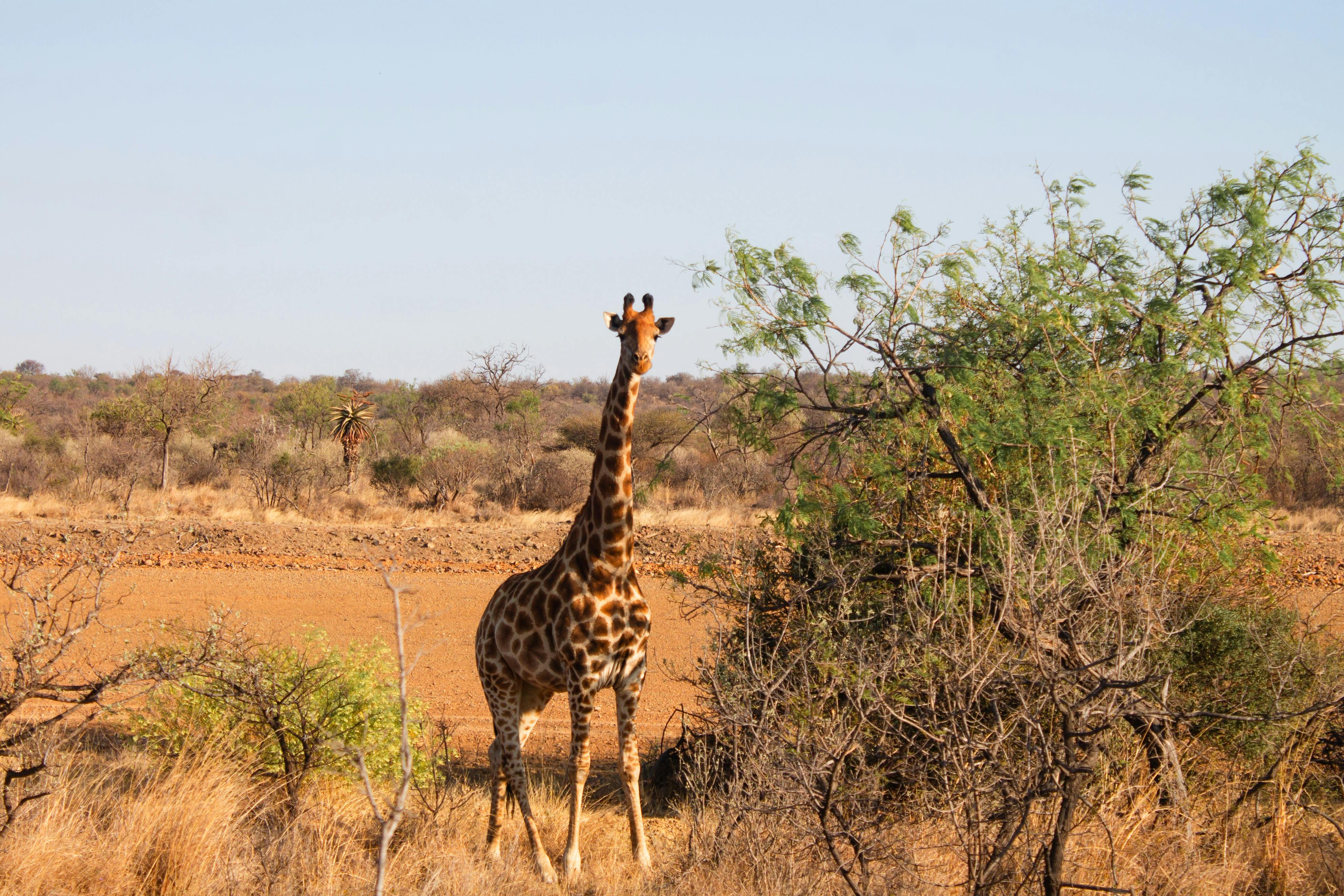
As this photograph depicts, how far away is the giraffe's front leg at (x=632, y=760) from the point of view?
5824 mm

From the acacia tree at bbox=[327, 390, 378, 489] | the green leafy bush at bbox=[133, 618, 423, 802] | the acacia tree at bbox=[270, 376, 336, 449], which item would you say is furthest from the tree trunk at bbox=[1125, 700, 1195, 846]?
the acacia tree at bbox=[270, 376, 336, 449]

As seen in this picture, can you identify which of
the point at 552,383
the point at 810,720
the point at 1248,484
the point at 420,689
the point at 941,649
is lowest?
the point at 420,689

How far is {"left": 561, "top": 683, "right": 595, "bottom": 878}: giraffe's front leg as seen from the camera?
229 inches

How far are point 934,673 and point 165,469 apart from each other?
24.8 meters

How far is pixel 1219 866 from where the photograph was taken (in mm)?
5273

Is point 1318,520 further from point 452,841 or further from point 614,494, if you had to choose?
point 452,841

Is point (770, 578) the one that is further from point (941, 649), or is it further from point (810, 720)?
point (941, 649)

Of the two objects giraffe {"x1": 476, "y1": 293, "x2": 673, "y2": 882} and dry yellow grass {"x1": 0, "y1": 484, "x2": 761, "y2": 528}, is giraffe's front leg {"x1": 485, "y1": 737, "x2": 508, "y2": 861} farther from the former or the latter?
dry yellow grass {"x1": 0, "y1": 484, "x2": 761, "y2": 528}

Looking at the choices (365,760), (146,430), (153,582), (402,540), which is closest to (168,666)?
(365,760)

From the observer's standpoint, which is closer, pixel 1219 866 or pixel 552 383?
pixel 1219 866

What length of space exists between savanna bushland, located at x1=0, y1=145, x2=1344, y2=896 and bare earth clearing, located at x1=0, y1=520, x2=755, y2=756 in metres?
1.35

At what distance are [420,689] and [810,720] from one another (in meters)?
6.82

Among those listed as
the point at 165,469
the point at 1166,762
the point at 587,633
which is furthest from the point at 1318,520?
the point at 165,469

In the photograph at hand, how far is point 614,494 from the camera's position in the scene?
6.22 metres
